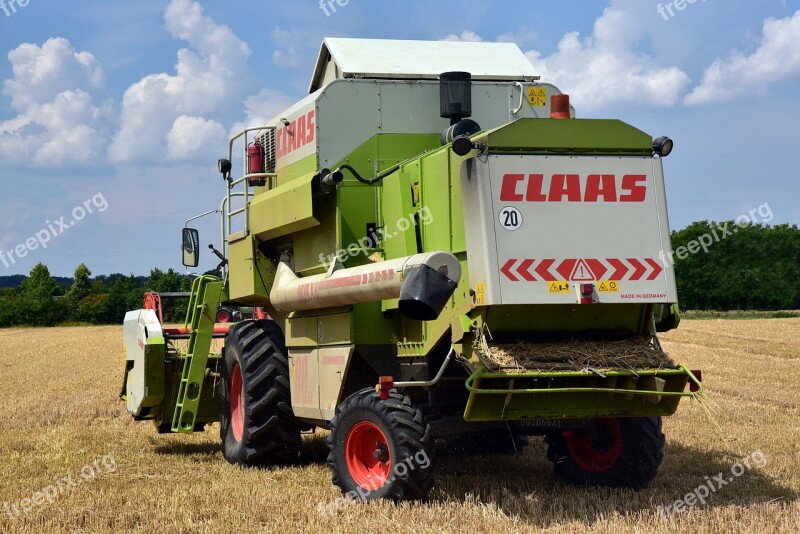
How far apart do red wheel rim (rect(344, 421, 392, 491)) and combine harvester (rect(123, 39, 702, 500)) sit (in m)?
0.02

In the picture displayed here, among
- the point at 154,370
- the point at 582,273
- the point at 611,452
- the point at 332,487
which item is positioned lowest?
the point at 332,487

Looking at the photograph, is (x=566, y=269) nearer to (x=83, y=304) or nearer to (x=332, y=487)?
(x=332, y=487)

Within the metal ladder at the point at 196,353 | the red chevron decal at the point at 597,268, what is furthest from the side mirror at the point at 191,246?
the red chevron decal at the point at 597,268

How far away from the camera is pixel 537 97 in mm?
9094

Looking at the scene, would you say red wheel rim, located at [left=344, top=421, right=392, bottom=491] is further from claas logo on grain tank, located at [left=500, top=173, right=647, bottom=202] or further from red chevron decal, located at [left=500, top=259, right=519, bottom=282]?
claas logo on grain tank, located at [left=500, top=173, right=647, bottom=202]

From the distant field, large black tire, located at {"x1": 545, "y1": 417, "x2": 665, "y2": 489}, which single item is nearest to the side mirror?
large black tire, located at {"x1": 545, "y1": 417, "x2": 665, "y2": 489}

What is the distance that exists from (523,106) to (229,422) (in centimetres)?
423

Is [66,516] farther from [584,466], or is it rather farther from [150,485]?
[584,466]

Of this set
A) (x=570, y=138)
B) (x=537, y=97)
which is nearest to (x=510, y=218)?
(x=570, y=138)

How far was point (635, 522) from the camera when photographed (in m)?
6.31

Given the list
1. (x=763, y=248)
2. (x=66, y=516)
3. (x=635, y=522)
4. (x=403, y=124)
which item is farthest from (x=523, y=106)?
(x=763, y=248)

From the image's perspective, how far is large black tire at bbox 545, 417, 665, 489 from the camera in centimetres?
782

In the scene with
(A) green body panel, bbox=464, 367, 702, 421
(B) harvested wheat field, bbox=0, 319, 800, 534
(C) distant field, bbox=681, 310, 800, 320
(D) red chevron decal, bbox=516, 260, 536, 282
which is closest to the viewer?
(B) harvested wheat field, bbox=0, 319, 800, 534

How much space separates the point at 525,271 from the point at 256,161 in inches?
163
